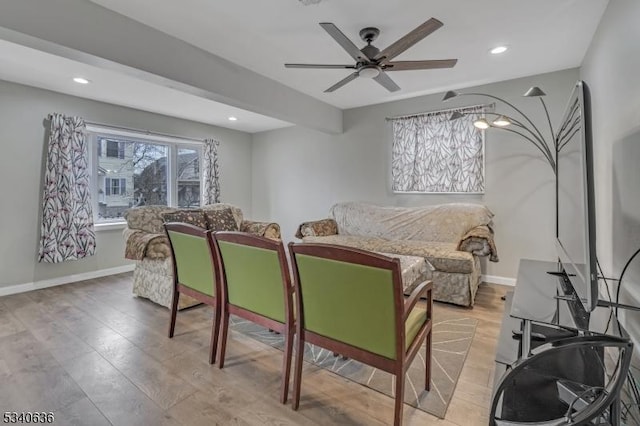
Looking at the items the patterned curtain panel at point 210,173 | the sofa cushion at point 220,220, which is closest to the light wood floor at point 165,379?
the sofa cushion at point 220,220

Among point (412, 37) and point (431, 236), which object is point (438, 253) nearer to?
point (431, 236)

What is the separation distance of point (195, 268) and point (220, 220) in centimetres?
181

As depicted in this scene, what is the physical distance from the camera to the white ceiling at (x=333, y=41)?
Result: 88.3 inches

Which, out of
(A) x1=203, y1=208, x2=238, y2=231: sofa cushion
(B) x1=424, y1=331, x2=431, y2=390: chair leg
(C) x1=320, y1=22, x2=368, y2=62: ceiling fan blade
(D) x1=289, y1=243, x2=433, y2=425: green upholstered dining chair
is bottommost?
(B) x1=424, y1=331, x2=431, y2=390: chair leg

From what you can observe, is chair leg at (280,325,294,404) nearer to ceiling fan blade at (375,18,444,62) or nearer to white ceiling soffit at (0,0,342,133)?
ceiling fan blade at (375,18,444,62)

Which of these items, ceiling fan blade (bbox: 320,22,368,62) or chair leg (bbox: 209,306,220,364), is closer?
ceiling fan blade (bbox: 320,22,368,62)

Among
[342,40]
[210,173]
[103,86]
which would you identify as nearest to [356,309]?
[342,40]

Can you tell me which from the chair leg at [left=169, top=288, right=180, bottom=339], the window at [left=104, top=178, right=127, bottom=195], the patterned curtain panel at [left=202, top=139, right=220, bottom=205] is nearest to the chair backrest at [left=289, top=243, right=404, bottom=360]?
the chair leg at [left=169, top=288, right=180, bottom=339]

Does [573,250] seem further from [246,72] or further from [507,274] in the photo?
[246,72]

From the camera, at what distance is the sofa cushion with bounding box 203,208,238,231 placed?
4.00 meters

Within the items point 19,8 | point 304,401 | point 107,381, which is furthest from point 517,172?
point 19,8

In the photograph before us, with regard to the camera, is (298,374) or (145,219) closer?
(298,374)

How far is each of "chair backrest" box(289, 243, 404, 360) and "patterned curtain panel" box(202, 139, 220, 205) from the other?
4.54 metres

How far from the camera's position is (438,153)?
4215 millimetres
